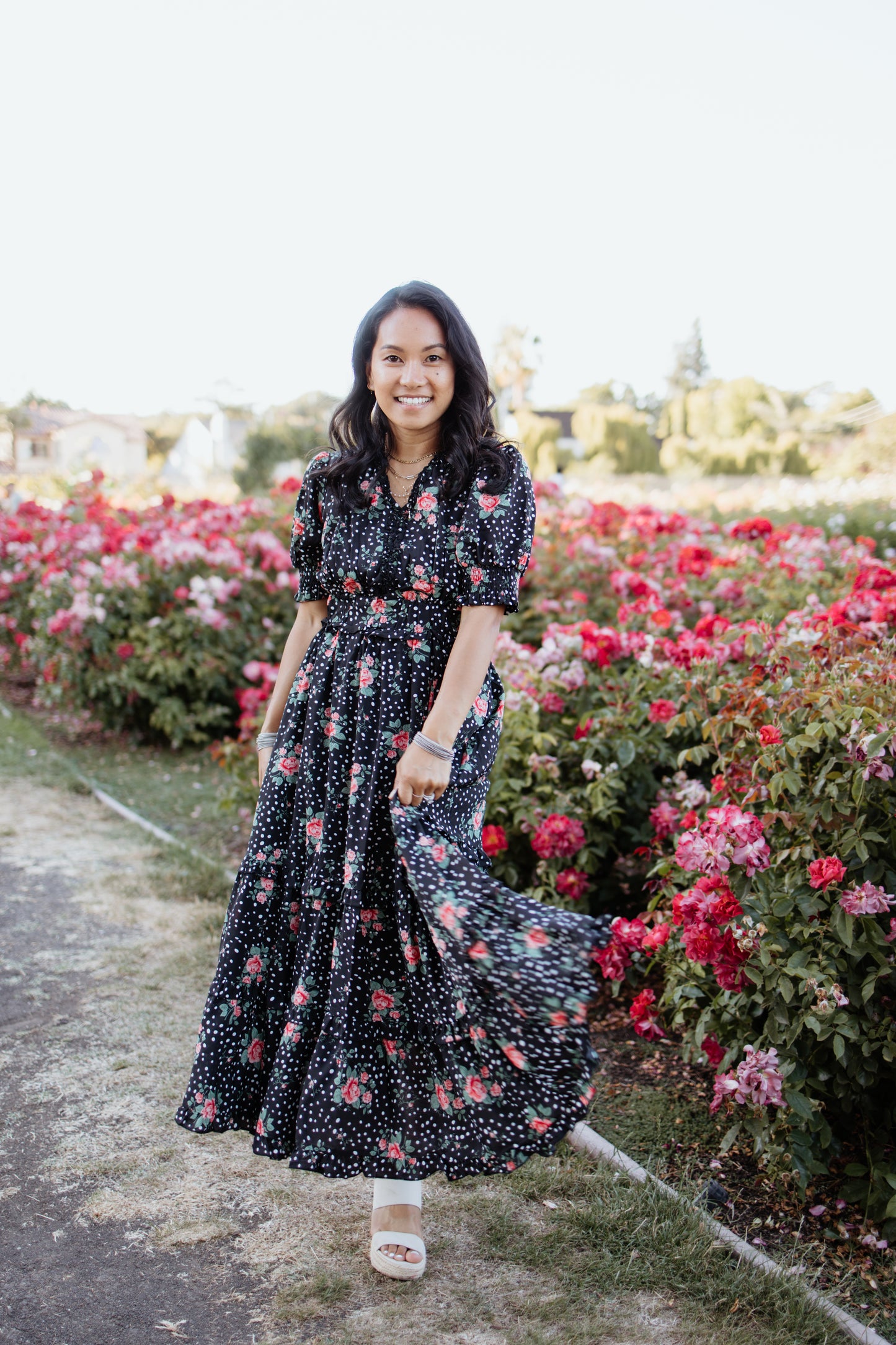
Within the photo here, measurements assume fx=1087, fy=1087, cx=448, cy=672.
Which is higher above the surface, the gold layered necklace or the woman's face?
the woman's face

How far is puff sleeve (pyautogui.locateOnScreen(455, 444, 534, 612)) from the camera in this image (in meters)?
1.96

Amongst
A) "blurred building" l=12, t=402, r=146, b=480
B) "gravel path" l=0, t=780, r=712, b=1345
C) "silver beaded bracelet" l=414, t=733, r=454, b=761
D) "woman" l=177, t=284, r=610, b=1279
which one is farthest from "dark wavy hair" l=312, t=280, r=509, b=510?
"blurred building" l=12, t=402, r=146, b=480

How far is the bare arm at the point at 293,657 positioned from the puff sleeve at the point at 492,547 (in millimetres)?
414

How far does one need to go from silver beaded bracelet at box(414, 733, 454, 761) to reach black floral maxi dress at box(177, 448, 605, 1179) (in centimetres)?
10

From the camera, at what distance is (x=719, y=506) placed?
1366 centimetres

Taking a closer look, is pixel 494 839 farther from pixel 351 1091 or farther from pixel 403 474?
pixel 403 474

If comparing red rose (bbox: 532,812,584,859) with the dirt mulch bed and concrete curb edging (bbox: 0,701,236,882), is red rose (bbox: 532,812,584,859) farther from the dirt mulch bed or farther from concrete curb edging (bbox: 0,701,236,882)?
concrete curb edging (bbox: 0,701,236,882)

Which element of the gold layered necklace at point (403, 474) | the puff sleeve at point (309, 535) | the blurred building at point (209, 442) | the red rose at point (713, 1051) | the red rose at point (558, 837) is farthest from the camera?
the blurred building at point (209, 442)

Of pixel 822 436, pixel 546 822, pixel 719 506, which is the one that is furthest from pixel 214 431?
pixel 546 822

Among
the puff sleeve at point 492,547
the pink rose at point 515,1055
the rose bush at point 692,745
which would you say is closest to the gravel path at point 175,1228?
the pink rose at point 515,1055

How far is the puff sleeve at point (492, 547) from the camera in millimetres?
1957

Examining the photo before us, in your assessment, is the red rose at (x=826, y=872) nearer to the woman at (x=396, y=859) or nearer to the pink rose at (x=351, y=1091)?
the woman at (x=396, y=859)

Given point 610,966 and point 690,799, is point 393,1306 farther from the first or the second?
point 690,799

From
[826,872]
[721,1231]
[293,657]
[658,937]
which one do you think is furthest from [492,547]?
[721,1231]
